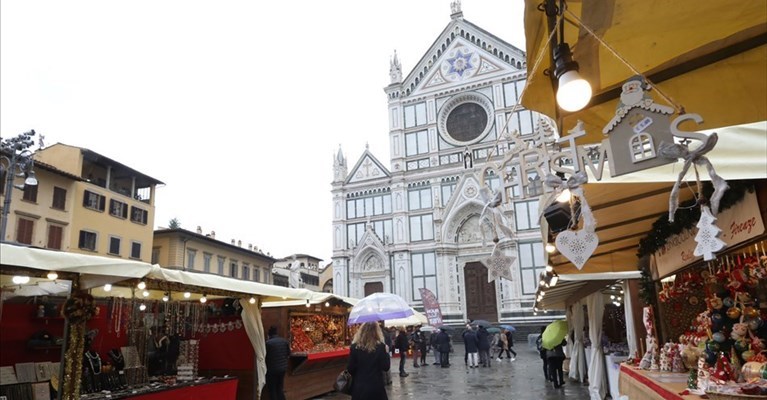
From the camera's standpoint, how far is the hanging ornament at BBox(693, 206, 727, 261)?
2449 millimetres

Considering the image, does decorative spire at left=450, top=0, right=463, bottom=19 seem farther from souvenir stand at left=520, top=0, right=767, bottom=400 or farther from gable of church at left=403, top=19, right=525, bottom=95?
souvenir stand at left=520, top=0, right=767, bottom=400

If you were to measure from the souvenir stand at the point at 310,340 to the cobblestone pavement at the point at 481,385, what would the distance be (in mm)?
616

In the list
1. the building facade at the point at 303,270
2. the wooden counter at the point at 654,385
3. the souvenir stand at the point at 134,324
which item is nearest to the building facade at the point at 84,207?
the souvenir stand at the point at 134,324

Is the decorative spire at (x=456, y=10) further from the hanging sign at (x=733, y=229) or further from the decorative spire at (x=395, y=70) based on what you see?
the hanging sign at (x=733, y=229)

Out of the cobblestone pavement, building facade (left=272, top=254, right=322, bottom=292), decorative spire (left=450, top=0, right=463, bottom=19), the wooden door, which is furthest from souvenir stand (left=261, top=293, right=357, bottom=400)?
building facade (left=272, top=254, right=322, bottom=292)

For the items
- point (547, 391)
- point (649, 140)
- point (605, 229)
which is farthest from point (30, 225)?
point (649, 140)

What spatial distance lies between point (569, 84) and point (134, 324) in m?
10.7

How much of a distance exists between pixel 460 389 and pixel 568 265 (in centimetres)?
630

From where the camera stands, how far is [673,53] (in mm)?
3135

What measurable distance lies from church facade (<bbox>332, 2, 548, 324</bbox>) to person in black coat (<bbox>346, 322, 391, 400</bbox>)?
81.4 ft

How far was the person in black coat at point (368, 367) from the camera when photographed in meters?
5.46

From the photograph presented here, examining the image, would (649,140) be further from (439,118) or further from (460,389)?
(439,118)

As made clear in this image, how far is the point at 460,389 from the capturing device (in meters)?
12.8

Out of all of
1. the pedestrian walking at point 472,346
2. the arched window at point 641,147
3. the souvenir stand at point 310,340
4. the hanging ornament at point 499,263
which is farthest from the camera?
the pedestrian walking at point 472,346
